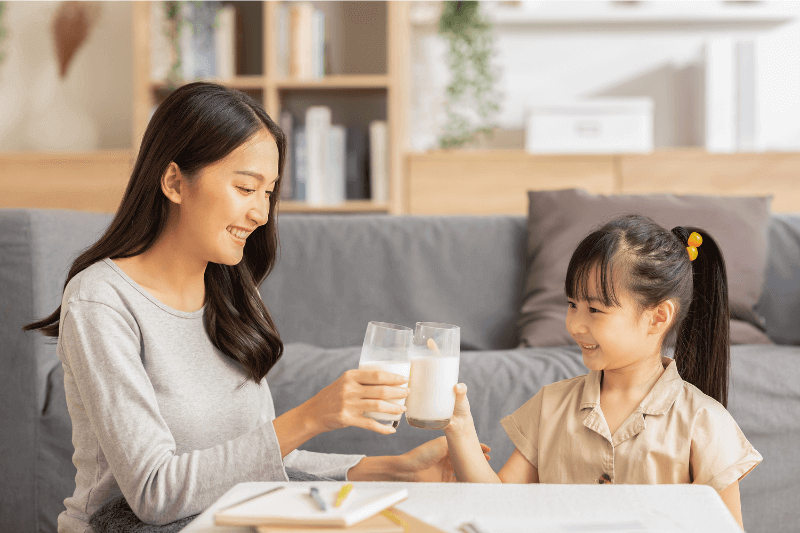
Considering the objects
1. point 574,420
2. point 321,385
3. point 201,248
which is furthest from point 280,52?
point 574,420

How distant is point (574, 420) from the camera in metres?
1.05

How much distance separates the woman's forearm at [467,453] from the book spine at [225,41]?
2523 mm

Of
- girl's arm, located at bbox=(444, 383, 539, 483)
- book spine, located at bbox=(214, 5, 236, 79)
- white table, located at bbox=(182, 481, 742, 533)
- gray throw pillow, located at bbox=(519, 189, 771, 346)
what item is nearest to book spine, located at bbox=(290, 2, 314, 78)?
book spine, located at bbox=(214, 5, 236, 79)

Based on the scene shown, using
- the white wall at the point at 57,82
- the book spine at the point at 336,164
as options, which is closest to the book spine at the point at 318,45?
the book spine at the point at 336,164

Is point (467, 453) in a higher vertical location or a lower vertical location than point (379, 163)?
lower

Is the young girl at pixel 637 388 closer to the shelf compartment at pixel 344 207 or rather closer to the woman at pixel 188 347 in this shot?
the woman at pixel 188 347

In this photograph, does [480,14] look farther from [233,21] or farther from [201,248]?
[201,248]

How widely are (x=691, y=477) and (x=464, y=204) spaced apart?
204cm

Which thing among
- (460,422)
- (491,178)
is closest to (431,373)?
(460,422)

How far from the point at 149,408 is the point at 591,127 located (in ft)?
7.98

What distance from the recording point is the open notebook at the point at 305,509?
58 cm

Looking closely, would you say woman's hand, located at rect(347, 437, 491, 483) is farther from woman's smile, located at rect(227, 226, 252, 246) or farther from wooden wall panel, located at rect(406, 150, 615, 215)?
wooden wall panel, located at rect(406, 150, 615, 215)

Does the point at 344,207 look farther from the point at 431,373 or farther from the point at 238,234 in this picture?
the point at 431,373

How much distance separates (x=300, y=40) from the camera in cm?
301
